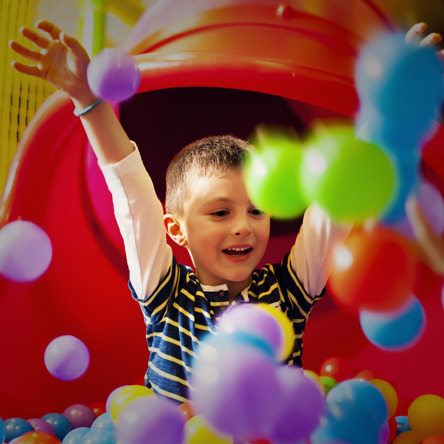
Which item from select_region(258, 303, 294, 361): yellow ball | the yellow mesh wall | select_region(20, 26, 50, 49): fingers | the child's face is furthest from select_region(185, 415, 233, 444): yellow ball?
the yellow mesh wall

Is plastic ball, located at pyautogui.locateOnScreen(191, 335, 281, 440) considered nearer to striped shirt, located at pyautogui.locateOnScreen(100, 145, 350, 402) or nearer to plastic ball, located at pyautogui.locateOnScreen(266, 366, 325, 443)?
plastic ball, located at pyautogui.locateOnScreen(266, 366, 325, 443)

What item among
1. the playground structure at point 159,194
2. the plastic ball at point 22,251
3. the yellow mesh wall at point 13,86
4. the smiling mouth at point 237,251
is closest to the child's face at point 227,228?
the smiling mouth at point 237,251

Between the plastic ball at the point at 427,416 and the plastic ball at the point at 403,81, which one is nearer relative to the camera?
the plastic ball at the point at 403,81

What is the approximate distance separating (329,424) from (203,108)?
1.17 metres

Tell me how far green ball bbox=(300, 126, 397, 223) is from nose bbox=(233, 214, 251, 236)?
1.27 feet

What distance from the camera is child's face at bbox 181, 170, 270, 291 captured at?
1073mm

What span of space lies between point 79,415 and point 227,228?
1.72 feet

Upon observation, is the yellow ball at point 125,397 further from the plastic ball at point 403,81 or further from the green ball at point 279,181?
the plastic ball at point 403,81

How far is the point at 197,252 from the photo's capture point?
3.67 ft

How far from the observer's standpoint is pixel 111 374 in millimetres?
1389

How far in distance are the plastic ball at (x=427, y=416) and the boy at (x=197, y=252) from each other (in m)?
0.24

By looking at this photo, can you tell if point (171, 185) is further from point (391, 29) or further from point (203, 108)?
point (391, 29)

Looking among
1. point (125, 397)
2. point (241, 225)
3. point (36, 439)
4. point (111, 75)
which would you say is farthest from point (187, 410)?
point (111, 75)

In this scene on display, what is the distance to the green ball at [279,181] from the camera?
2.45 ft
